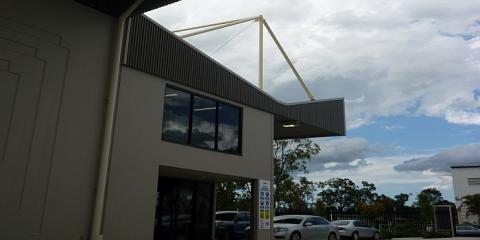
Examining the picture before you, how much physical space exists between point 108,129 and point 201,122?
4217mm

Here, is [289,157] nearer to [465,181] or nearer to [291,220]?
[291,220]

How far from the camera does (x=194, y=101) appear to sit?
14.3 m

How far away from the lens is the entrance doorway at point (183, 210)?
51.3 feet

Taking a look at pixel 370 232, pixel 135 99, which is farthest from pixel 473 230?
pixel 135 99

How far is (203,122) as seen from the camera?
576 inches

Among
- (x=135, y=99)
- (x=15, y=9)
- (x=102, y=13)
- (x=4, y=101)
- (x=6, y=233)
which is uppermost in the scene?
(x=102, y=13)

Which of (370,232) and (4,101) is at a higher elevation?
(4,101)

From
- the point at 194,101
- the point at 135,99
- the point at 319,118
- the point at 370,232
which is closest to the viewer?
the point at 135,99

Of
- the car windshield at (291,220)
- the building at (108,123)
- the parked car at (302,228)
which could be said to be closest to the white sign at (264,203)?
the building at (108,123)

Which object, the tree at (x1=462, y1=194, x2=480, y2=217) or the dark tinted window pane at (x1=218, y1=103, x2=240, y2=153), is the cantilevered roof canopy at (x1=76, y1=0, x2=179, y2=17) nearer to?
the dark tinted window pane at (x1=218, y1=103, x2=240, y2=153)

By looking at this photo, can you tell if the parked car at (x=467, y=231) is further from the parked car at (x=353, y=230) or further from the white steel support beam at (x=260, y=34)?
the white steel support beam at (x=260, y=34)

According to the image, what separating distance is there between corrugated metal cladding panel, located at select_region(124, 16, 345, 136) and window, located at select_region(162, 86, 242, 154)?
44 centimetres

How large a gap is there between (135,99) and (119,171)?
2.16 metres

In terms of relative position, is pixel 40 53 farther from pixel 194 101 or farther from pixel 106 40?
pixel 194 101
